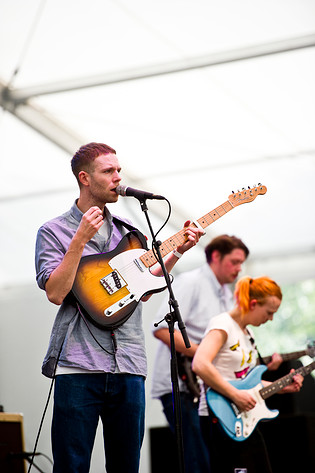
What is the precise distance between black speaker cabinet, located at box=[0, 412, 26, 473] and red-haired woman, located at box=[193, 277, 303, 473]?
1158 mm

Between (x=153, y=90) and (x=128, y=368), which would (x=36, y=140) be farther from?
(x=128, y=368)

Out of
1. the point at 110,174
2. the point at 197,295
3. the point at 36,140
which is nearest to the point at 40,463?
the point at 197,295

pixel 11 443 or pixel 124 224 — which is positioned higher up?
pixel 124 224

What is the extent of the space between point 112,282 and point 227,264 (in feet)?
5.98

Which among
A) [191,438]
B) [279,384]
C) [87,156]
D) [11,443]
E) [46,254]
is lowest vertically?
[191,438]

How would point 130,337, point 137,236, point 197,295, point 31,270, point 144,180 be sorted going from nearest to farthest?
point 130,337 → point 137,236 → point 197,295 → point 31,270 → point 144,180

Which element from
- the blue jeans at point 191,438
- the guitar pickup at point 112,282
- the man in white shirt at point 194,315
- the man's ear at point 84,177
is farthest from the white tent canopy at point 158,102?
the guitar pickup at point 112,282

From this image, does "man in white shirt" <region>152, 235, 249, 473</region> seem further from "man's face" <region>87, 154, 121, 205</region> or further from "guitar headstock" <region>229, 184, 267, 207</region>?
"man's face" <region>87, 154, 121, 205</region>

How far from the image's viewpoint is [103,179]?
2.71 meters

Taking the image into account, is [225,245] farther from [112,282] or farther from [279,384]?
[112,282]

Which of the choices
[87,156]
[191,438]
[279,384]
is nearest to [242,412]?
[279,384]

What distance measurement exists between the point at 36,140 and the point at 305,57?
85.6 inches

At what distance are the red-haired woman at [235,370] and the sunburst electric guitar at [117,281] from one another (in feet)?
2.85

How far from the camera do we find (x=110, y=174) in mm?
2730
